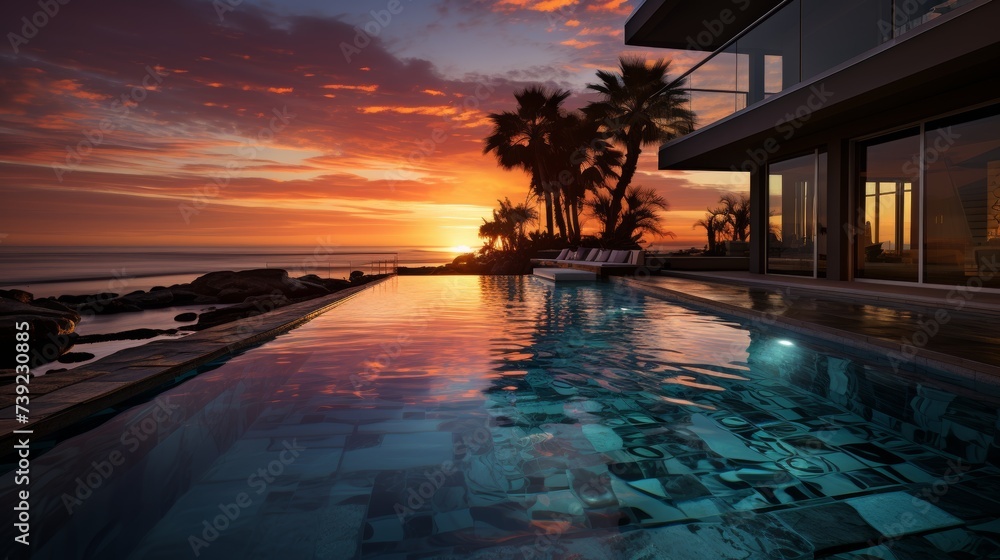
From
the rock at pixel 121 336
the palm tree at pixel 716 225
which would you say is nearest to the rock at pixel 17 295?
the rock at pixel 121 336

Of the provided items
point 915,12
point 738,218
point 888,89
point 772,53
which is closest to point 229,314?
point 772,53

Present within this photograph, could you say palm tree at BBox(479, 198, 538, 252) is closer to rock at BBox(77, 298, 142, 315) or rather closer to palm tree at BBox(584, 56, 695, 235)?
palm tree at BBox(584, 56, 695, 235)

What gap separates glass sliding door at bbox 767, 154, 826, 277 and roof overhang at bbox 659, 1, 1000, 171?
81cm

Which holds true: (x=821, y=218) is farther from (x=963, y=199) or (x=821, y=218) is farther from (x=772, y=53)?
(x=772, y=53)

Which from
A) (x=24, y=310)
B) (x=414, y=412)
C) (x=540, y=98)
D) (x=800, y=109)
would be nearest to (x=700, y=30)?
(x=800, y=109)

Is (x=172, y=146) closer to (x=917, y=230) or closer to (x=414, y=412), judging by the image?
(x=414, y=412)

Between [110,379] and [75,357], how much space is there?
14.6 feet

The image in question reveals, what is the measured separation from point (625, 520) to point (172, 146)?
16.8 meters

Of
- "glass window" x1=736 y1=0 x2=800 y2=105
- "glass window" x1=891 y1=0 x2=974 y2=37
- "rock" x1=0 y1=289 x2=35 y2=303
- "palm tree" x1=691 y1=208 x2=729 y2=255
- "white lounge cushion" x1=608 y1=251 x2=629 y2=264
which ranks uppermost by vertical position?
"glass window" x1=736 y1=0 x2=800 y2=105

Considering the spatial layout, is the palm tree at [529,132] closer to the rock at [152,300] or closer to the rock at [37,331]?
the rock at [152,300]

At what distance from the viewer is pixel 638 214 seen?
2256 cm

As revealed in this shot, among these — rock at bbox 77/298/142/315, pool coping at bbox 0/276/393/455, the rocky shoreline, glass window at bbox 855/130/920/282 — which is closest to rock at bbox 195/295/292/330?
the rocky shoreline

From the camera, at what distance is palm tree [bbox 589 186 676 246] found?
22.4 meters

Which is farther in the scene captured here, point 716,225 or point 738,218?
point 716,225
